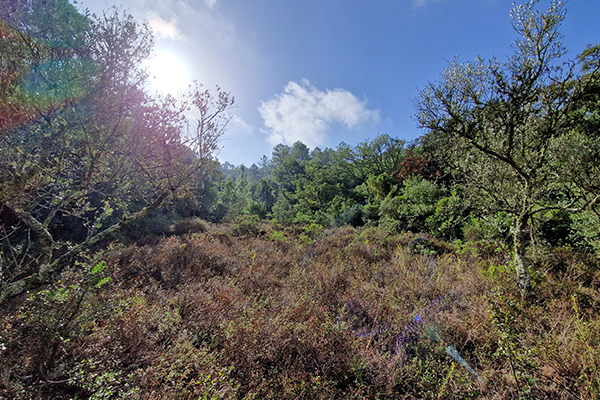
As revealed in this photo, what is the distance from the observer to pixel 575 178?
3471mm

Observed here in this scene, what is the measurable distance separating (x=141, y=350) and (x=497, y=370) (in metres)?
4.64

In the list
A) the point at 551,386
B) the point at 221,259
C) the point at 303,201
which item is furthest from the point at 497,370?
the point at 303,201

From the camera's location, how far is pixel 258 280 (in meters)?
5.23

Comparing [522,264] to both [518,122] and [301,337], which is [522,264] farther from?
[301,337]

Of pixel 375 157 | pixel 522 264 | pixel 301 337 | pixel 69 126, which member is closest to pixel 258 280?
pixel 301 337

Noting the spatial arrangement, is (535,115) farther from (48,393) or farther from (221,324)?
(48,393)

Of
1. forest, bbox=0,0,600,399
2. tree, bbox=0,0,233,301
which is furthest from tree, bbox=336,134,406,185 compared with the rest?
tree, bbox=0,0,233,301

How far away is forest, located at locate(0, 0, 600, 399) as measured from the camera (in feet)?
8.02

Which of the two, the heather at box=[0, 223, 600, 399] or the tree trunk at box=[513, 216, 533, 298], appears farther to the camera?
the tree trunk at box=[513, 216, 533, 298]

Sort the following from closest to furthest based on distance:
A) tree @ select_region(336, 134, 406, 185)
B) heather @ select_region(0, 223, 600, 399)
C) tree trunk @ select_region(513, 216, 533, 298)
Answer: heather @ select_region(0, 223, 600, 399) → tree trunk @ select_region(513, 216, 533, 298) → tree @ select_region(336, 134, 406, 185)

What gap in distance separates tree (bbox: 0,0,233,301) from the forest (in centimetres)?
3

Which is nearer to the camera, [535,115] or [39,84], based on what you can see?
[39,84]

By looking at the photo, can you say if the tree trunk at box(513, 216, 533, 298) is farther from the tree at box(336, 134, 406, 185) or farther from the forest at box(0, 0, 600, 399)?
the tree at box(336, 134, 406, 185)

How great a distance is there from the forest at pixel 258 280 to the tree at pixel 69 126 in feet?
0.09
